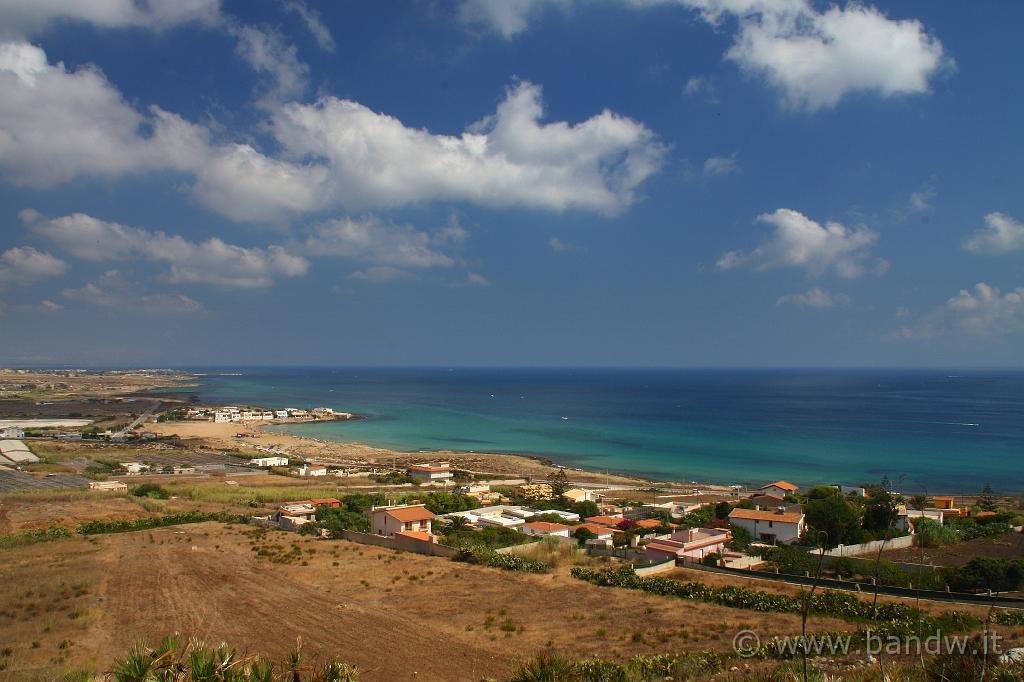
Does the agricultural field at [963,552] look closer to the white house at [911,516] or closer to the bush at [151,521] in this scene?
the white house at [911,516]

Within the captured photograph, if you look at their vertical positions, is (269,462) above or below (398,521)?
below

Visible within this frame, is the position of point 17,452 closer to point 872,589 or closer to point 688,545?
point 688,545

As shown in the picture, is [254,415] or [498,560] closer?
[498,560]

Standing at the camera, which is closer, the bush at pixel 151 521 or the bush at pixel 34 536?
the bush at pixel 34 536

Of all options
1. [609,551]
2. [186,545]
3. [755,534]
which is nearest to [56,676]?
[186,545]

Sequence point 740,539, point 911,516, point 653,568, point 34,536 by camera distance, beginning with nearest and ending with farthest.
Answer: point 653,568 → point 34,536 → point 740,539 → point 911,516

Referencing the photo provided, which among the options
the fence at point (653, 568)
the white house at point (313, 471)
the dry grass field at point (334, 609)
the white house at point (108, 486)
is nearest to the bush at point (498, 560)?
the dry grass field at point (334, 609)

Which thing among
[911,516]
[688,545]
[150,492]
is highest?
[688,545]

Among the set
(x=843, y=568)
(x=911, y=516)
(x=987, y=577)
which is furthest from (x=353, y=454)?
(x=987, y=577)

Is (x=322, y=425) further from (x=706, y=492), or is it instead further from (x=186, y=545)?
(x=186, y=545)
